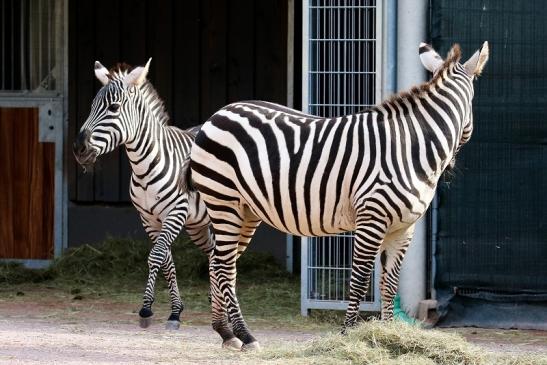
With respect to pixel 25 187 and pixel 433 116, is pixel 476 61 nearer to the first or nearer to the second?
pixel 433 116

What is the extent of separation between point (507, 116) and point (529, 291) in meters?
1.37

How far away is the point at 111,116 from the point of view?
8859 millimetres

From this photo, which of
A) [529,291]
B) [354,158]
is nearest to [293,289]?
[529,291]

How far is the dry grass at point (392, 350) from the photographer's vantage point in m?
6.73

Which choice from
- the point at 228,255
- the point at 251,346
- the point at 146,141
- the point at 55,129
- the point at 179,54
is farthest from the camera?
the point at 55,129

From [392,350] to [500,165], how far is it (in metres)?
2.61

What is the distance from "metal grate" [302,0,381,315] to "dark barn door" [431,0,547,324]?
61 cm

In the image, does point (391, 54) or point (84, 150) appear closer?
point (84, 150)

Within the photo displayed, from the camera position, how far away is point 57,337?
26.9 ft

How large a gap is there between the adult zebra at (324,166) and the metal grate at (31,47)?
5.03 metres

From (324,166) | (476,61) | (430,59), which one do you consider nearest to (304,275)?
(324,166)

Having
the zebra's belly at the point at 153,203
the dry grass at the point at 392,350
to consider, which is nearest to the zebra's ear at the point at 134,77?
the zebra's belly at the point at 153,203

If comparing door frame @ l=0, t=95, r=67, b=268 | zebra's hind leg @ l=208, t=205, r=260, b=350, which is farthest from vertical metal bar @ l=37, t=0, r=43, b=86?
zebra's hind leg @ l=208, t=205, r=260, b=350

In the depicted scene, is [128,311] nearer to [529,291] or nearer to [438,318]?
[438,318]
